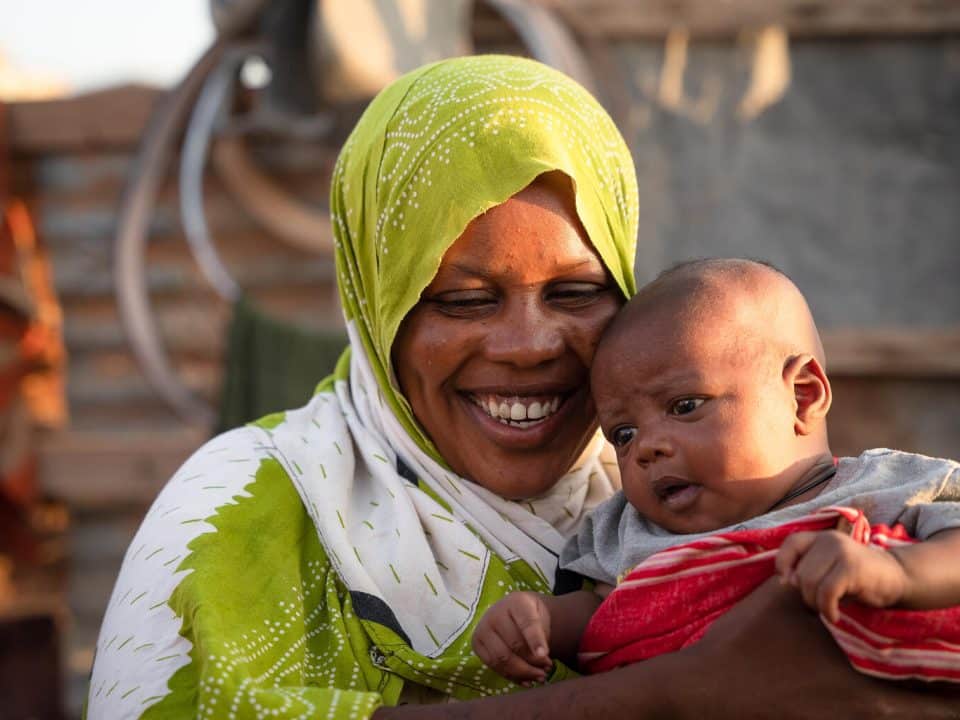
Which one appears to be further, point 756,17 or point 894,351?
point 756,17

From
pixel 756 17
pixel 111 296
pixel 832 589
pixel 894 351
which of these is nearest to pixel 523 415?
pixel 832 589

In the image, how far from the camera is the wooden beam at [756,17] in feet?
18.0

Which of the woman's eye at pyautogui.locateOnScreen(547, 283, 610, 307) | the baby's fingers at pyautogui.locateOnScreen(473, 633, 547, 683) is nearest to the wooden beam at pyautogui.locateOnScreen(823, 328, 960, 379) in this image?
the woman's eye at pyautogui.locateOnScreen(547, 283, 610, 307)

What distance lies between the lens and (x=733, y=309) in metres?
1.99

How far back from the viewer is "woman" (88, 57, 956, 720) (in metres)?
2.04

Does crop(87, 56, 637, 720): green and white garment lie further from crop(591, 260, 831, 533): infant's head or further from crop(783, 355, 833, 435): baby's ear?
crop(783, 355, 833, 435): baby's ear

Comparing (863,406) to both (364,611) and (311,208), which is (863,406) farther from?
(364,611)

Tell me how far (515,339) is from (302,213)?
4678 mm

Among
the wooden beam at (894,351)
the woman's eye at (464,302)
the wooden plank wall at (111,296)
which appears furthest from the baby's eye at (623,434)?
the wooden plank wall at (111,296)

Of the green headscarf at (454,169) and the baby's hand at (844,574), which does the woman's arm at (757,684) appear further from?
the green headscarf at (454,169)

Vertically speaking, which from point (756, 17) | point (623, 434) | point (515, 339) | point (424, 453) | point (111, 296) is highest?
point (756, 17)

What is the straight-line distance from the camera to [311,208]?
6.80 m

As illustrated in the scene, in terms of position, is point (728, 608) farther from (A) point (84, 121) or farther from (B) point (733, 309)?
(A) point (84, 121)

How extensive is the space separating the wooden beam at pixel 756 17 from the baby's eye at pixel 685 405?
4.08m
